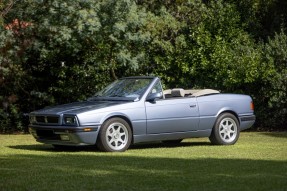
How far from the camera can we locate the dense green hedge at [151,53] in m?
18.2

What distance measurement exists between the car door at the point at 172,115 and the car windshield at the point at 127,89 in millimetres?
357

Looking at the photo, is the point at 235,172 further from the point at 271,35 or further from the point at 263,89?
the point at 271,35

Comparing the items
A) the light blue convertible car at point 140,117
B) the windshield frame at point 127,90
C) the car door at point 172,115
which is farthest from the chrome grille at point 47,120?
the car door at point 172,115

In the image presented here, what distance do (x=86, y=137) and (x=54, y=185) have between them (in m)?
4.02

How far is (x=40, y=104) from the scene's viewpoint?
2066 centimetres

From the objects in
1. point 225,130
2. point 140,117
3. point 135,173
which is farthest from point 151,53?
point 135,173

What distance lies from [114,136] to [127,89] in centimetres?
141

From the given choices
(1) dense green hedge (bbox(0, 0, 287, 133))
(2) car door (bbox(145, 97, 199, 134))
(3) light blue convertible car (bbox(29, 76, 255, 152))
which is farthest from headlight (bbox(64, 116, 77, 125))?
(1) dense green hedge (bbox(0, 0, 287, 133))

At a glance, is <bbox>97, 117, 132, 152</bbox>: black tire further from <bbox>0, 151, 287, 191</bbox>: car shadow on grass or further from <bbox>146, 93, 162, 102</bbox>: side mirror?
<bbox>146, 93, 162, 102</bbox>: side mirror

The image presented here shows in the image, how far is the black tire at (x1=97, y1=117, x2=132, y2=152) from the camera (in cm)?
1239

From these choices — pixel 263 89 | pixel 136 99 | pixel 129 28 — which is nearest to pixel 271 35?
pixel 263 89

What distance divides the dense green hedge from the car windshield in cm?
424

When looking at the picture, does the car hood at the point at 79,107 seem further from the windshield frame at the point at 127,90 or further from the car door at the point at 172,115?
the car door at the point at 172,115

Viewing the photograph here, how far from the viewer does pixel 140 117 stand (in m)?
12.9
